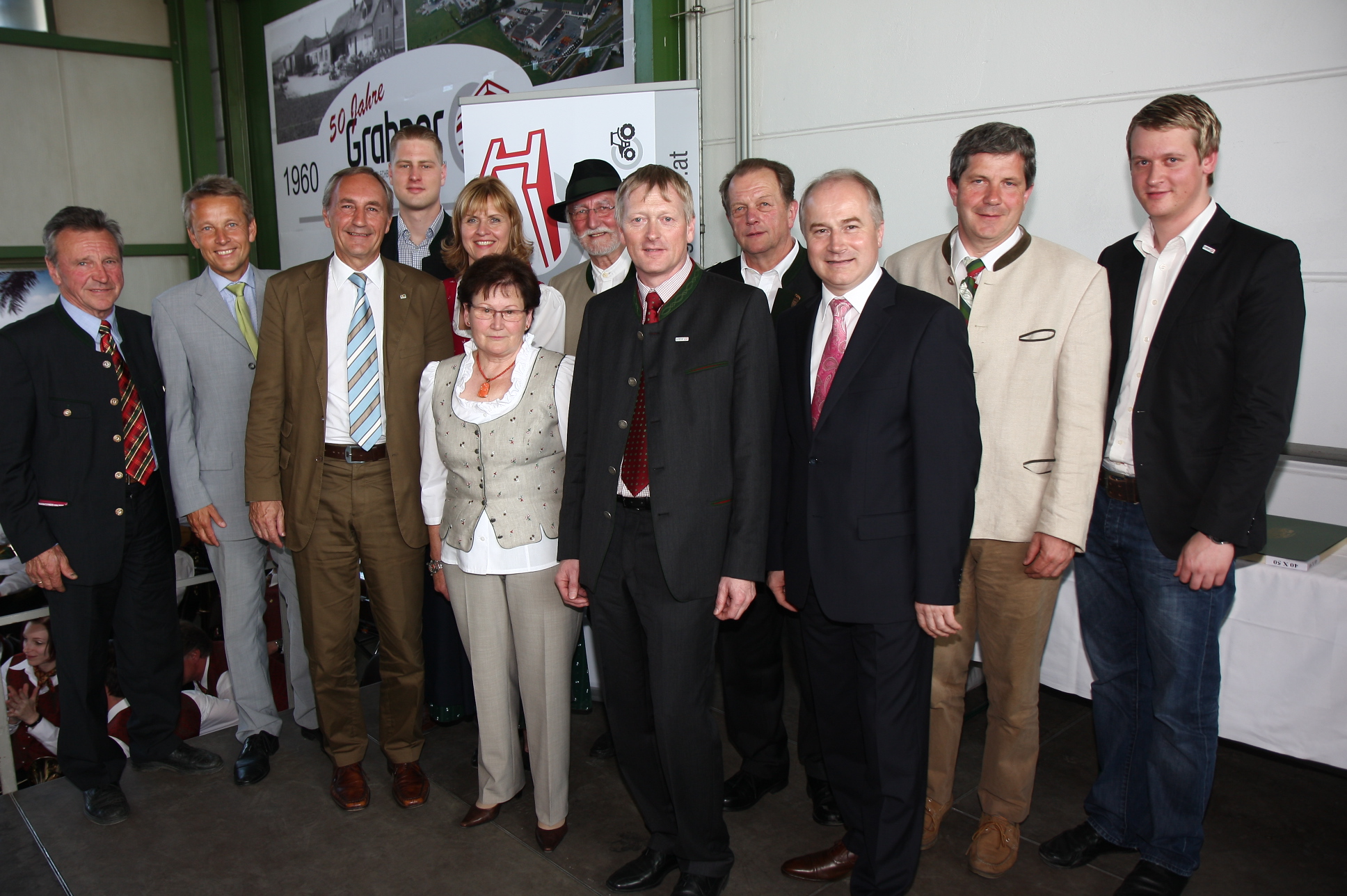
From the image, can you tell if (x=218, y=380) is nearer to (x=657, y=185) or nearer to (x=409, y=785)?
(x=409, y=785)

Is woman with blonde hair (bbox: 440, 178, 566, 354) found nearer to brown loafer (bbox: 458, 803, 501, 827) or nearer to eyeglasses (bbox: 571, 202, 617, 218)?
eyeglasses (bbox: 571, 202, 617, 218)

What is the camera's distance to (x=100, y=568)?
2709mm

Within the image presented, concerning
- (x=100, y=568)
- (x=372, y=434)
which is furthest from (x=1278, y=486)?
(x=100, y=568)

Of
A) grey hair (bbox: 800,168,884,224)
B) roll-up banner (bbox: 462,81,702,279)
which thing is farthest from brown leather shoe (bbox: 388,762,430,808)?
roll-up banner (bbox: 462,81,702,279)

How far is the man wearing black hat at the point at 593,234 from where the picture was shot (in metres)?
2.99

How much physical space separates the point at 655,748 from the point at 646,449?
31.5 inches

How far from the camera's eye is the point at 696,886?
86.9 inches

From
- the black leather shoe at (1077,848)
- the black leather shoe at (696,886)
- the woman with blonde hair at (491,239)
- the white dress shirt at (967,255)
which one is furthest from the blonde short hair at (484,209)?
the black leather shoe at (1077,848)

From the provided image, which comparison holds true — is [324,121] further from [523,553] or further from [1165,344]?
[1165,344]

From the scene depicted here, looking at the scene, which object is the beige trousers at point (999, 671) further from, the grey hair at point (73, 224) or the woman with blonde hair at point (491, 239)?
the grey hair at point (73, 224)

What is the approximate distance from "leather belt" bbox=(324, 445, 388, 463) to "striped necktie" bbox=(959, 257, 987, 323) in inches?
65.5

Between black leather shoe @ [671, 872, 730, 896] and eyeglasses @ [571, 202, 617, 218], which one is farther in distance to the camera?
eyeglasses @ [571, 202, 617, 218]

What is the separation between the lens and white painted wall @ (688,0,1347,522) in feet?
9.04

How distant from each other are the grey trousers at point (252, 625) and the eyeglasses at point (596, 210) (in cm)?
153
